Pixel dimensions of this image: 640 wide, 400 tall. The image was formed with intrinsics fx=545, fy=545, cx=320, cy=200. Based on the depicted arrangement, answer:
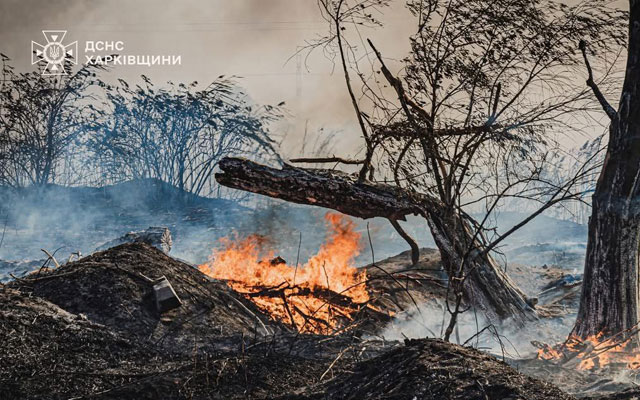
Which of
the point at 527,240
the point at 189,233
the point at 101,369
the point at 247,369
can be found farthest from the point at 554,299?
the point at 189,233

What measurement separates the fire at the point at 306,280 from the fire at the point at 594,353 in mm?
2474

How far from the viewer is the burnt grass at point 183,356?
2916mm

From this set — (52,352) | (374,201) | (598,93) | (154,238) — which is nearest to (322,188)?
(374,201)

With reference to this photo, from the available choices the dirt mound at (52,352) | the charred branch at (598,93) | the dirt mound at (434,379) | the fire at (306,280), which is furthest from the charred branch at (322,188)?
the dirt mound at (434,379)

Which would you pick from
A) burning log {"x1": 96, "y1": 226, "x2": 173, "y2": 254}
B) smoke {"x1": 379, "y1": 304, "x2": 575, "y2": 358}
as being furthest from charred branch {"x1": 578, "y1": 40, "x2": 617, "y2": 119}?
burning log {"x1": 96, "y1": 226, "x2": 173, "y2": 254}

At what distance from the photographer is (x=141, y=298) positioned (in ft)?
19.3

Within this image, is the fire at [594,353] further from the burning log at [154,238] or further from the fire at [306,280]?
the burning log at [154,238]

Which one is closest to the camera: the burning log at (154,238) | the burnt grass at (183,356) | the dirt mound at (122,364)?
the burnt grass at (183,356)

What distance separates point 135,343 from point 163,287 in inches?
52.1

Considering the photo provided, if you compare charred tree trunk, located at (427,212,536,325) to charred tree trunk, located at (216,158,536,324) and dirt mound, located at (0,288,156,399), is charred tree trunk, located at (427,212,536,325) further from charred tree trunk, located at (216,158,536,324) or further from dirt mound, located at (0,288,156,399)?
dirt mound, located at (0,288,156,399)

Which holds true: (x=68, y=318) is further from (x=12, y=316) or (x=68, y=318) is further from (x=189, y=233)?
(x=189, y=233)

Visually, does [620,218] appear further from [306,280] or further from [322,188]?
[306,280]

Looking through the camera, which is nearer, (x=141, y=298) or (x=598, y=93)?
(x=141, y=298)

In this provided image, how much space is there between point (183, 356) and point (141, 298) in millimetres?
1573
